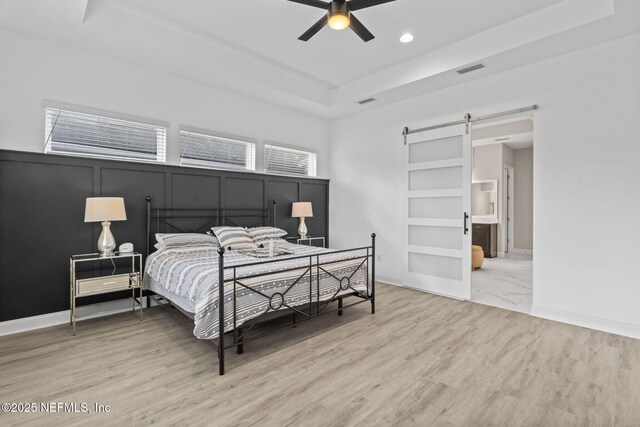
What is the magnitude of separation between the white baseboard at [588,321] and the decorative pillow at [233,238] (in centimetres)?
377

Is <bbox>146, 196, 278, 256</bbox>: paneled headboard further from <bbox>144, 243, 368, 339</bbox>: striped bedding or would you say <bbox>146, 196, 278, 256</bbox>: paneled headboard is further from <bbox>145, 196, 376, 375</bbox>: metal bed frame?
<bbox>144, 243, 368, 339</bbox>: striped bedding

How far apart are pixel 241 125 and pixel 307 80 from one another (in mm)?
1330

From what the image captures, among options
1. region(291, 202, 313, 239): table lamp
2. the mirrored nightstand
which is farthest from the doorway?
the mirrored nightstand

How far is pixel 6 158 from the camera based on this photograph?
327cm

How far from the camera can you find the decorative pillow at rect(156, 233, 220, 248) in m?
3.90

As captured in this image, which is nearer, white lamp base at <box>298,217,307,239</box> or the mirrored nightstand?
the mirrored nightstand

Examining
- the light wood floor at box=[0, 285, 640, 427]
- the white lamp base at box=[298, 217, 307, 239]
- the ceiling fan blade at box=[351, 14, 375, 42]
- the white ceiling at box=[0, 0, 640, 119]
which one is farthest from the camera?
the white lamp base at box=[298, 217, 307, 239]

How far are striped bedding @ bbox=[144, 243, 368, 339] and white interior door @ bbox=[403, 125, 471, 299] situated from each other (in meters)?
1.57

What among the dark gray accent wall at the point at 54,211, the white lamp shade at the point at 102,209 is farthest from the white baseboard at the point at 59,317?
the white lamp shade at the point at 102,209

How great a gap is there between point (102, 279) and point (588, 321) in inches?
214

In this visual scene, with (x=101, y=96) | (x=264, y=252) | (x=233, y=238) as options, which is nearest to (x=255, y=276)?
(x=264, y=252)

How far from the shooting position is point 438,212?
4.90 meters

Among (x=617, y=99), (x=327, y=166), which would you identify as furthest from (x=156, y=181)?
(x=617, y=99)

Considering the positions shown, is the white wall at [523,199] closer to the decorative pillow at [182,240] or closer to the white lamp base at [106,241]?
the decorative pillow at [182,240]
